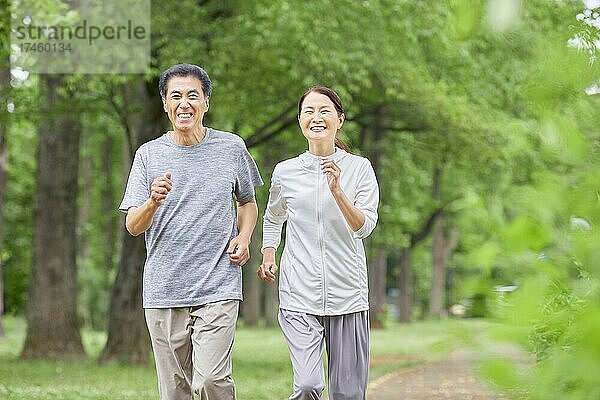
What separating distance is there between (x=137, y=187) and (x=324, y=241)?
1026mm

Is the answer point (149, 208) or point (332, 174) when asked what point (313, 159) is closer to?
point (332, 174)

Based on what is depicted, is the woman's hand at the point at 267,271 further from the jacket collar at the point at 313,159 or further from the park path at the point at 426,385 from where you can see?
the park path at the point at 426,385

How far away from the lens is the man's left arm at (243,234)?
20.0ft

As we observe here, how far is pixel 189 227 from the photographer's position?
6.12m

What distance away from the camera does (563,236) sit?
177 centimetres

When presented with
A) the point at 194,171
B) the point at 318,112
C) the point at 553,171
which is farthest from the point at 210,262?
the point at 553,171

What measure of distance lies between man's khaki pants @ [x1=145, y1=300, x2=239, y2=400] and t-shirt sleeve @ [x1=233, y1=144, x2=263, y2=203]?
0.62 m

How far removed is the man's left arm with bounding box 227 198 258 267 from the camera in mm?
6086

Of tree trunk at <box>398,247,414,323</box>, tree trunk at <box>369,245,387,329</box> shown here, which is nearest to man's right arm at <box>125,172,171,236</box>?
tree trunk at <box>369,245,387,329</box>

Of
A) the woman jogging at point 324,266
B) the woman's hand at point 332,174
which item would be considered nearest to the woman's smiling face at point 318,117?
the woman jogging at point 324,266

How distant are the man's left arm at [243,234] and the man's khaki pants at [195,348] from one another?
0.24m

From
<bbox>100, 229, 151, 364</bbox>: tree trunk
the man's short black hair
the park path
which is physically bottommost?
the park path

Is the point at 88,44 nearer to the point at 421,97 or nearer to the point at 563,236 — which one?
the point at 421,97

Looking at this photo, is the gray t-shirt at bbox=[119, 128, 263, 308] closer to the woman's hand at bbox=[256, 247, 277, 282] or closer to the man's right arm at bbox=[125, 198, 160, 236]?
the man's right arm at bbox=[125, 198, 160, 236]
